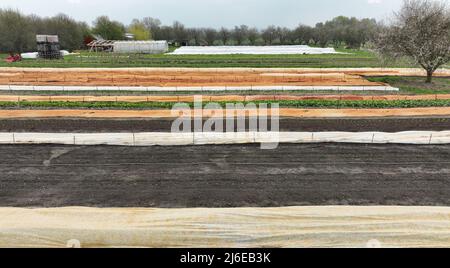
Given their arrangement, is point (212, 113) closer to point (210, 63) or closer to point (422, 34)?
point (422, 34)

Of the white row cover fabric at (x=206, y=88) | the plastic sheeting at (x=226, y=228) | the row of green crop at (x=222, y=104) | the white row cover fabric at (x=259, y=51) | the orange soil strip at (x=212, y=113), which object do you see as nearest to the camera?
the plastic sheeting at (x=226, y=228)

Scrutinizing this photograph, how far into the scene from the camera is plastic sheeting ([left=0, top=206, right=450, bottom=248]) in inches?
291

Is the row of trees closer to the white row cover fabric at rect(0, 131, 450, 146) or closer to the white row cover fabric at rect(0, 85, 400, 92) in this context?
the white row cover fabric at rect(0, 85, 400, 92)

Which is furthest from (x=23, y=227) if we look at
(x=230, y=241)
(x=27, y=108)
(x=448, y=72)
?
(x=448, y=72)

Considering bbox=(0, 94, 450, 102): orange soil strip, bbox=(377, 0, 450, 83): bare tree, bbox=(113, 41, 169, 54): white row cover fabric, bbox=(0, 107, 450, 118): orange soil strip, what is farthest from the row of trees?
bbox=(0, 107, 450, 118): orange soil strip

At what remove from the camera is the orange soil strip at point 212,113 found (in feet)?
60.0

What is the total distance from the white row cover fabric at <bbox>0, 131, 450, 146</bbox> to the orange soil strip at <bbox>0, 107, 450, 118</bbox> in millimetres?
3373

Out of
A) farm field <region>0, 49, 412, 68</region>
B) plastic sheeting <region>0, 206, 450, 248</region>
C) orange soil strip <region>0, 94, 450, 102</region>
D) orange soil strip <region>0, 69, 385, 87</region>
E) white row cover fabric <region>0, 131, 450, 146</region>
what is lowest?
plastic sheeting <region>0, 206, 450, 248</region>

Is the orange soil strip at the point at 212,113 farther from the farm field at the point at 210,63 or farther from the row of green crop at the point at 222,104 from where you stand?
the farm field at the point at 210,63

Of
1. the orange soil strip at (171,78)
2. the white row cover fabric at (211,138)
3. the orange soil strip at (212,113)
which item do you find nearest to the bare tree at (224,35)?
the orange soil strip at (171,78)

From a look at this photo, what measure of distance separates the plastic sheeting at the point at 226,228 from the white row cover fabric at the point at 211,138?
6176mm

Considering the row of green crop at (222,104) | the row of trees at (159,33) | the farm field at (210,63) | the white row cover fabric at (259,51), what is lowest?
the row of green crop at (222,104)

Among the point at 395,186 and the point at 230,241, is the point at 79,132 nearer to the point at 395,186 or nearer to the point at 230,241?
the point at 230,241

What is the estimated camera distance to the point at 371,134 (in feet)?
49.4
